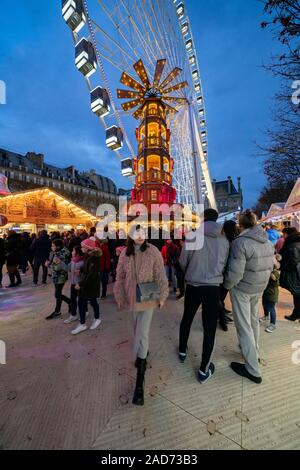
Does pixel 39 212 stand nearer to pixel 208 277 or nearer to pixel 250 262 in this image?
pixel 208 277

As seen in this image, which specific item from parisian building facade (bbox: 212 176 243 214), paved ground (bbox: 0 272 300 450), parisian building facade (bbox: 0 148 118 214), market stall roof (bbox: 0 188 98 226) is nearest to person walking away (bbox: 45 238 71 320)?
paved ground (bbox: 0 272 300 450)

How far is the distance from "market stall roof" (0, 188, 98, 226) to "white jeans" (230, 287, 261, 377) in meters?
15.0

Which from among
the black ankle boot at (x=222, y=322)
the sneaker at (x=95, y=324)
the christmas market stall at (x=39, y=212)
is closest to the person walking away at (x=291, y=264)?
the black ankle boot at (x=222, y=322)

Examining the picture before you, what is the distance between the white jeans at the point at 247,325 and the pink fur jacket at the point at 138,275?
95 cm

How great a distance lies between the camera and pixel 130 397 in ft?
7.02

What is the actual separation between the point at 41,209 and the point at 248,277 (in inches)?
674

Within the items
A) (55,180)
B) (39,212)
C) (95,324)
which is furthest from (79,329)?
(55,180)

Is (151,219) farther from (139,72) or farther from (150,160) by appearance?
(139,72)

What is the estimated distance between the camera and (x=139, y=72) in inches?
790

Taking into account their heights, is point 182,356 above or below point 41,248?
below

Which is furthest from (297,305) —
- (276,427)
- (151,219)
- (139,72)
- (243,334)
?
(139,72)

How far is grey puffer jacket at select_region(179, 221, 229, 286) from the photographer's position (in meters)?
2.36

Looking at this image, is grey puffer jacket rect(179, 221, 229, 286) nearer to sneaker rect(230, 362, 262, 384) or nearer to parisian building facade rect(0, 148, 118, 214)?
sneaker rect(230, 362, 262, 384)

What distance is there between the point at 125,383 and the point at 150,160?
22.4 metres
